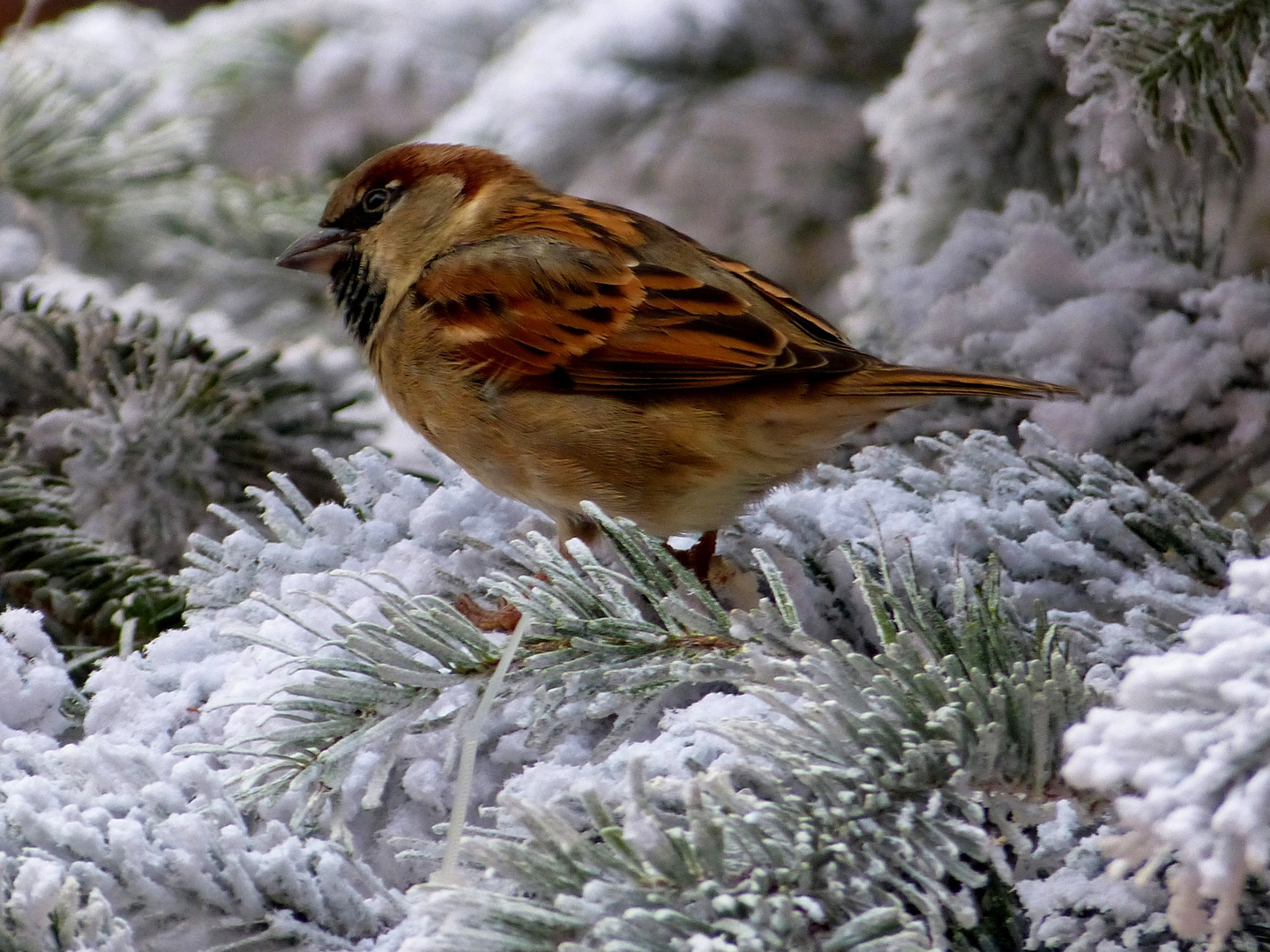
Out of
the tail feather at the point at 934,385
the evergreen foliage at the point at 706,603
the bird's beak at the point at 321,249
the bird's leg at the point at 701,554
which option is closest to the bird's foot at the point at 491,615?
the evergreen foliage at the point at 706,603

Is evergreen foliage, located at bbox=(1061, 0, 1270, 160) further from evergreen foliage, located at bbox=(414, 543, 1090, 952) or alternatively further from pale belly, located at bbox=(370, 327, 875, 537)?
evergreen foliage, located at bbox=(414, 543, 1090, 952)

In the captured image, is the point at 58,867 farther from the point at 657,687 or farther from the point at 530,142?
the point at 530,142

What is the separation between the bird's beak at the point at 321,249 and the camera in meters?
1.69

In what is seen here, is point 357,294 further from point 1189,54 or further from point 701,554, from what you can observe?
point 1189,54

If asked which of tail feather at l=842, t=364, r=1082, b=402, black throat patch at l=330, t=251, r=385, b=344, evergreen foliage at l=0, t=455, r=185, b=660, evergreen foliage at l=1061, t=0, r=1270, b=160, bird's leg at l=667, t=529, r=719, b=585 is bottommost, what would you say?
evergreen foliage at l=0, t=455, r=185, b=660

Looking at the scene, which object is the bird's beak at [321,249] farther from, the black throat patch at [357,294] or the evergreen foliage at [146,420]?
the evergreen foliage at [146,420]

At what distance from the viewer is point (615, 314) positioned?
4.58 ft

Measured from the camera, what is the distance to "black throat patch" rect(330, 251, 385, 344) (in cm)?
163

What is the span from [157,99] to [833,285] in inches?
50.5

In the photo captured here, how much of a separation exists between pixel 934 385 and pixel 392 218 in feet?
2.67

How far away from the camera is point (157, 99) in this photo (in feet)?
7.04

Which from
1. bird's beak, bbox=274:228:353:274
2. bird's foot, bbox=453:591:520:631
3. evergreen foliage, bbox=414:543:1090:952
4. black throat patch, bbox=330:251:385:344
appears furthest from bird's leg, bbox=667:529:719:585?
bird's beak, bbox=274:228:353:274

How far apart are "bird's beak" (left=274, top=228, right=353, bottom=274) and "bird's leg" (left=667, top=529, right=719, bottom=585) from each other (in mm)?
696

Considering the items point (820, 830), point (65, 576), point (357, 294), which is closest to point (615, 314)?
point (357, 294)
